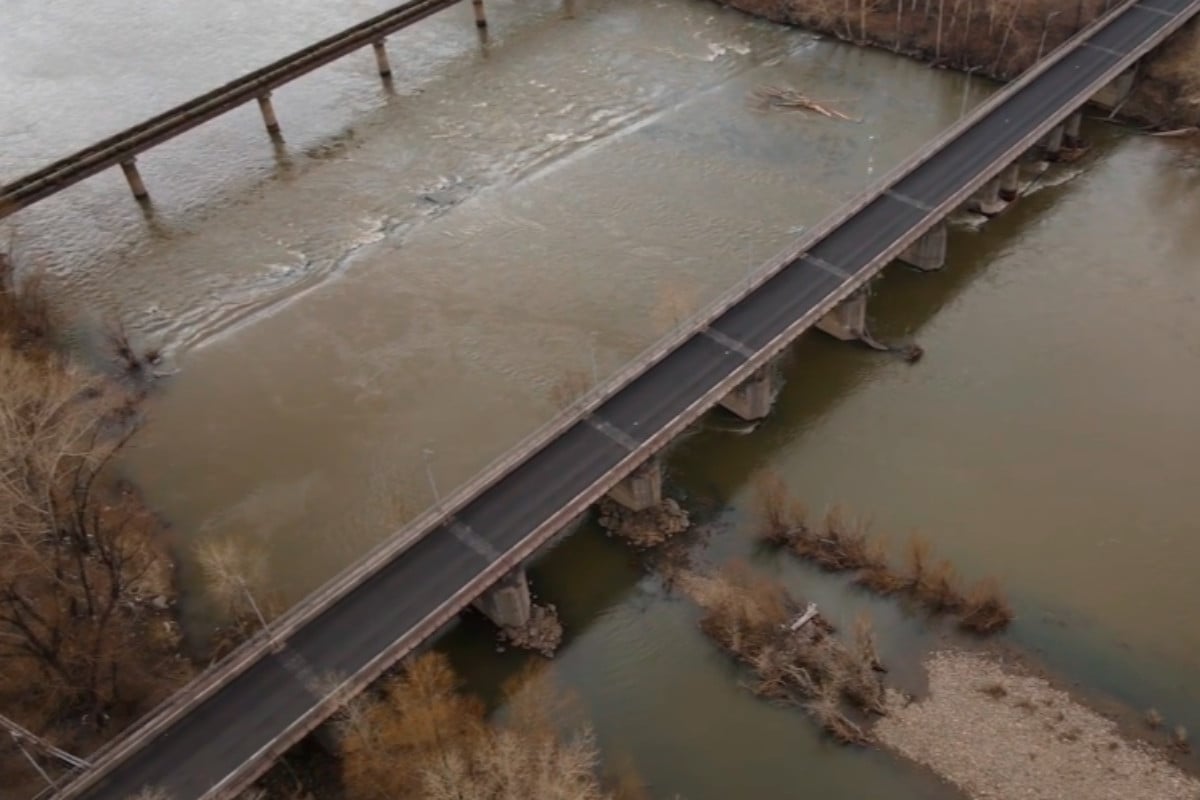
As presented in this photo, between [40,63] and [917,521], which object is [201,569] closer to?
[917,521]

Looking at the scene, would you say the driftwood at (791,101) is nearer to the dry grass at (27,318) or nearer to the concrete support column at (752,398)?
the concrete support column at (752,398)

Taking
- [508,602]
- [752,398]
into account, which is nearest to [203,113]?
[752,398]

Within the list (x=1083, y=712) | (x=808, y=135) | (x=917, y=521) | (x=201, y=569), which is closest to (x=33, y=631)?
(x=201, y=569)

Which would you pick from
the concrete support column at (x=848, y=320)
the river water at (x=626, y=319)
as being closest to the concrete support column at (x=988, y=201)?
the river water at (x=626, y=319)

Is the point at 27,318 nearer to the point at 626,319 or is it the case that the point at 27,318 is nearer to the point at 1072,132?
the point at 626,319

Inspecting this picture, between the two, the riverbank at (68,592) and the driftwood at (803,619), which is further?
the driftwood at (803,619)

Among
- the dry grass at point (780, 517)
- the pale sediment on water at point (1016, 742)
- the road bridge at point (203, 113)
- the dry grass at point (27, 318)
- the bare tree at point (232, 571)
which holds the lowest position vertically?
the pale sediment on water at point (1016, 742)
